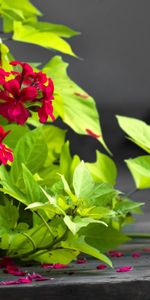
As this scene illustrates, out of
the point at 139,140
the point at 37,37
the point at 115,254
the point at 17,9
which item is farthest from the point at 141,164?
the point at 17,9

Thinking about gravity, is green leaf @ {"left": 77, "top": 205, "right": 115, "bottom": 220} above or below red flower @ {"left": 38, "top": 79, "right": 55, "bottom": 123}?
below

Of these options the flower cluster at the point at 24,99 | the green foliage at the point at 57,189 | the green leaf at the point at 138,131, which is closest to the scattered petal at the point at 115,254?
the green foliage at the point at 57,189

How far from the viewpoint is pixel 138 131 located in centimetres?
91

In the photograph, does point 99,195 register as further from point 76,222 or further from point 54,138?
point 54,138

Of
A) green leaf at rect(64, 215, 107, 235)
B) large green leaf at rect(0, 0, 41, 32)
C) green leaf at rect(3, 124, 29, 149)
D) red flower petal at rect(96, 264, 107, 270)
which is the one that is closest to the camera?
green leaf at rect(64, 215, 107, 235)

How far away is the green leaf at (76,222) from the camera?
27.2 inches

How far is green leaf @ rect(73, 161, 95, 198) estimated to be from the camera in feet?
2.48

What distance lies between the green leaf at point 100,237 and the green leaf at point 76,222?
Result: 0.17m

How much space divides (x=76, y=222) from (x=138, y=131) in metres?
0.22

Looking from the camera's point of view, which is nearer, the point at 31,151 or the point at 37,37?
the point at 31,151

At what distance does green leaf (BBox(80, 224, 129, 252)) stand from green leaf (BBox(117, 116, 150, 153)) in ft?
0.36

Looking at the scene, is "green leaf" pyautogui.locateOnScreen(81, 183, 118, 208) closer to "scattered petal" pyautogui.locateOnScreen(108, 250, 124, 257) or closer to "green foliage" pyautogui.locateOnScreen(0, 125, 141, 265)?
"green foliage" pyautogui.locateOnScreen(0, 125, 141, 265)

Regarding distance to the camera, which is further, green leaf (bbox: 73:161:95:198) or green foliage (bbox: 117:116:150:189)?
green foliage (bbox: 117:116:150:189)

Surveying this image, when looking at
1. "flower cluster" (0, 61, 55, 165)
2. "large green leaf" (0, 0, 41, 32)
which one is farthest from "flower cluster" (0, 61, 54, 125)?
"large green leaf" (0, 0, 41, 32)
